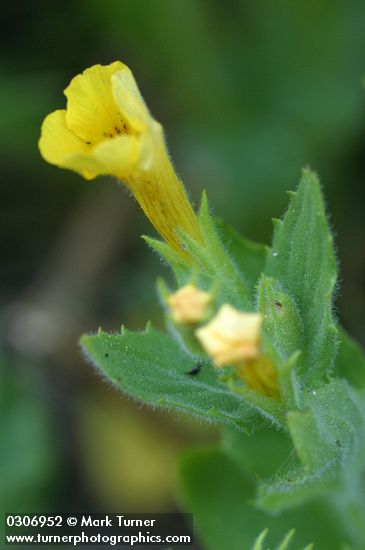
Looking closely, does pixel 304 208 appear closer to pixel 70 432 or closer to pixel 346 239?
pixel 346 239

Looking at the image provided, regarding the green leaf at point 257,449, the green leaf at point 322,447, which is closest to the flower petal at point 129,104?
the green leaf at point 322,447

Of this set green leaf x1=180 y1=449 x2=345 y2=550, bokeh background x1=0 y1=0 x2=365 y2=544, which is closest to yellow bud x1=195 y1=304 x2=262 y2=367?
green leaf x1=180 y1=449 x2=345 y2=550

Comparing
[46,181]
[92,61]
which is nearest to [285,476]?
[46,181]

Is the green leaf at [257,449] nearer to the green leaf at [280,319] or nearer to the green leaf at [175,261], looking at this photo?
the green leaf at [280,319]

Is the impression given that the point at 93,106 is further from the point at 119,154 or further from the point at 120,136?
the point at 119,154

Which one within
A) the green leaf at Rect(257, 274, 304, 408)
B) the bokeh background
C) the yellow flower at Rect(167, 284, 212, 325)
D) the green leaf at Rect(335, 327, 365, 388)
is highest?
the bokeh background

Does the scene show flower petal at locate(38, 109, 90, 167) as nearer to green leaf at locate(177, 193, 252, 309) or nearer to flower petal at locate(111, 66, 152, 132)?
flower petal at locate(111, 66, 152, 132)
